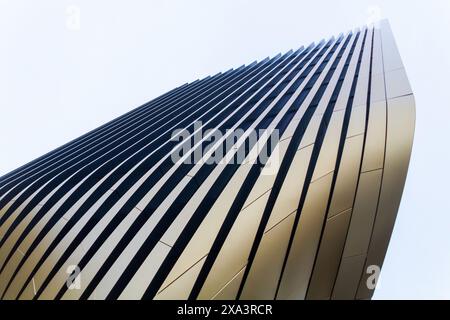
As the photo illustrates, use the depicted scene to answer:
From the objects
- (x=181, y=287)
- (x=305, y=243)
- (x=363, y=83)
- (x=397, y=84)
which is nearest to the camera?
(x=181, y=287)

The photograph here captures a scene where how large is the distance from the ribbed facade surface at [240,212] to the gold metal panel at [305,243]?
0.04 meters

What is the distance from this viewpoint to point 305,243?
9.05 meters

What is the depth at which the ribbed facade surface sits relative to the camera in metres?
8.06

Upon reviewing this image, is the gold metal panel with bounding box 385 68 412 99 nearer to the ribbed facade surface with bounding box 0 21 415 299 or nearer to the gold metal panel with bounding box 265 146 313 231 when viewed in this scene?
the ribbed facade surface with bounding box 0 21 415 299

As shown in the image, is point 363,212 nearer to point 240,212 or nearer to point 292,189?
point 292,189

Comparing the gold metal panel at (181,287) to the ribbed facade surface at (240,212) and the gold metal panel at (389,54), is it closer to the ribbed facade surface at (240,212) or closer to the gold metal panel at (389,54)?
the ribbed facade surface at (240,212)

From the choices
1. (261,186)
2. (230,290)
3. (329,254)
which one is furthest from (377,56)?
(230,290)

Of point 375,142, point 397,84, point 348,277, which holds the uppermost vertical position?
point 397,84

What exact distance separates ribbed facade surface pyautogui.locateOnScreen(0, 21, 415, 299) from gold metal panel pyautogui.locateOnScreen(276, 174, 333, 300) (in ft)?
0.14

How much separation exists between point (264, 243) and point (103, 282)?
4599mm

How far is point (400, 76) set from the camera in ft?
42.0

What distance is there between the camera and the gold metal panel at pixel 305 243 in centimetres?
875

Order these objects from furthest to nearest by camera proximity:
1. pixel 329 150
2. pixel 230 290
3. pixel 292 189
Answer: pixel 329 150 < pixel 292 189 < pixel 230 290

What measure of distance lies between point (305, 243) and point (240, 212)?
220 centimetres
